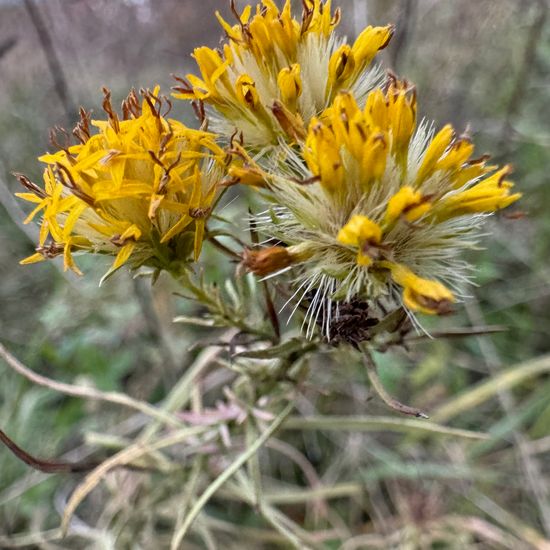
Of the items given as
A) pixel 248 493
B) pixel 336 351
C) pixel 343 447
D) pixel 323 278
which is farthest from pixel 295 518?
pixel 323 278

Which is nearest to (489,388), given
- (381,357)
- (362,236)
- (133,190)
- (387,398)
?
(381,357)

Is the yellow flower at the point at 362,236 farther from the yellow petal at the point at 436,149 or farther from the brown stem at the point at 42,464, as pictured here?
the brown stem at the point at 42,464

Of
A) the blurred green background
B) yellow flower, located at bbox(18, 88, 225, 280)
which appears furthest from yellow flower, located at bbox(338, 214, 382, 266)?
the blurred green background

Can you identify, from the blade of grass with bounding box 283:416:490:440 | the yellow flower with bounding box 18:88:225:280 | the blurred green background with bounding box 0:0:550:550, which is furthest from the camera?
the blurred green background with bounding box 0:0:550:550

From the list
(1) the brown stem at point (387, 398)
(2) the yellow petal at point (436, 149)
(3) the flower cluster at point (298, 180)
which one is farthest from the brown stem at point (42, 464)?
(2) the yellow petal at point (436, 149)

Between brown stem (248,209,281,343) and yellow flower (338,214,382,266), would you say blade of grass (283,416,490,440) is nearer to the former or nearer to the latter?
brown stem (248,209,281,343)

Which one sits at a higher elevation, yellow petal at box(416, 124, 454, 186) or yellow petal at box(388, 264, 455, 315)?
yellow petal at box(416, 124, 454, 186)

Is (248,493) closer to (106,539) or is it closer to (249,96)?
(106,539)
